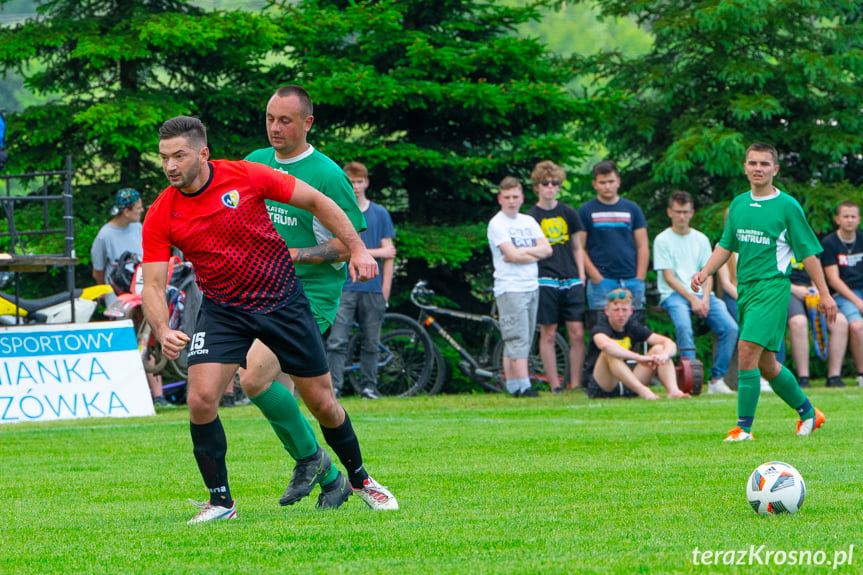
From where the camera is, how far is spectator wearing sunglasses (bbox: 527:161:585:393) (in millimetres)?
13469

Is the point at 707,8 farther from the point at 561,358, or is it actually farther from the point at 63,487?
the point at 63,487

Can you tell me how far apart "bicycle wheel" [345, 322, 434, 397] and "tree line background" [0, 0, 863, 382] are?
2.19 m

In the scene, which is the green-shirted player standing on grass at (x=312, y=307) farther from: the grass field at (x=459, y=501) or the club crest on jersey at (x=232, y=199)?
the club crest on jersey at (x=232, y=199)

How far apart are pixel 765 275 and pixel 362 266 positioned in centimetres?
418

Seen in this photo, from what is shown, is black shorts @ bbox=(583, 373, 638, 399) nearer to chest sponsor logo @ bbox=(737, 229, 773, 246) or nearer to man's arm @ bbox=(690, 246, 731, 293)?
man's arm @ bbox=(690, 246, 731, 293)

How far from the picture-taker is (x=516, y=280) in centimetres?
1279

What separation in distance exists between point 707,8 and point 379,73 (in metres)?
5.33

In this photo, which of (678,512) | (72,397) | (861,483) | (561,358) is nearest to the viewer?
(678,512)

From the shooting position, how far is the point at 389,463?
757cm

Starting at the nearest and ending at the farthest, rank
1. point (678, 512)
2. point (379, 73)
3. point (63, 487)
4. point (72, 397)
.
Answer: point (678, 512) → point (63, 487) → point (72, 397) → point (379, 73)

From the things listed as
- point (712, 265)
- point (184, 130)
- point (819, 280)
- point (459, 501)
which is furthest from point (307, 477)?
point (819, 280)

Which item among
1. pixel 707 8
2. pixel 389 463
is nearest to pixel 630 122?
pixel 707 8

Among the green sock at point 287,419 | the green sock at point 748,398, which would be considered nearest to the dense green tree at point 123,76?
the green sock at point 748,398

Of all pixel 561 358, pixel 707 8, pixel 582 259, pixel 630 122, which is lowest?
pixel 561 358
